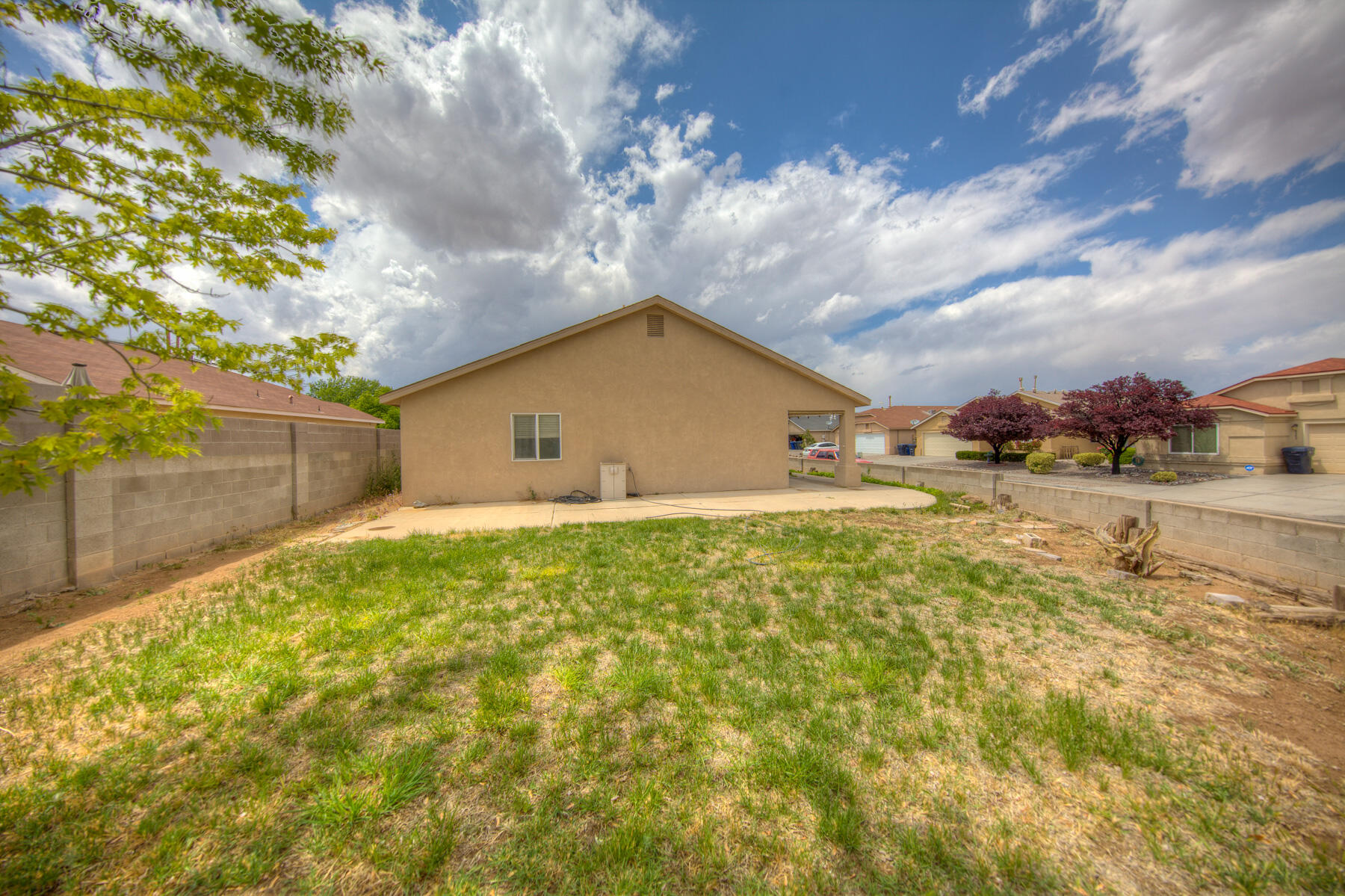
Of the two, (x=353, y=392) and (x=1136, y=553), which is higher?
(x=353, y=392)

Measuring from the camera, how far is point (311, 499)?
32.9ft

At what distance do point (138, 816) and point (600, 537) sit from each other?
5.70 metres

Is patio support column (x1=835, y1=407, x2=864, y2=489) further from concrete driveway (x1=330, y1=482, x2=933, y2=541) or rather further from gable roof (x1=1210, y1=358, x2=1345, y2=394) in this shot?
gable roof (x1=1210, y1=358, x2=1345, y2=394)

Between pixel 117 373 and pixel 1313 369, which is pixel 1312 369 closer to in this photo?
pixel 1313 369

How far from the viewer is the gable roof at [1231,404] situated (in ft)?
63.3

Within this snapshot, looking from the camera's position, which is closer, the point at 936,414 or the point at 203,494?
the point at 203,494

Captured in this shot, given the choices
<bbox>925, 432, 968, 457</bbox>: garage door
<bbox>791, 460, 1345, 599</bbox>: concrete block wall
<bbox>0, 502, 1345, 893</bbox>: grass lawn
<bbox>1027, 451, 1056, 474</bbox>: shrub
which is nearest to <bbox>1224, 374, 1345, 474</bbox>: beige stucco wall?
<bbox>1027, 451, 1056, 474</bbox>: shrub

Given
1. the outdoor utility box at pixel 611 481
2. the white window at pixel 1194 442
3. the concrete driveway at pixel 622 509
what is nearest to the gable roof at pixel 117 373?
the concrete driveway at pixel 622 509

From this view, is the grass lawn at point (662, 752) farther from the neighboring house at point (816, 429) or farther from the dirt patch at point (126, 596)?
the neighboring house at point (816, 429)

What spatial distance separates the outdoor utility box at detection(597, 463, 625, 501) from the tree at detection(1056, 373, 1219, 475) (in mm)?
21770

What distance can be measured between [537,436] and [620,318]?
3.80m

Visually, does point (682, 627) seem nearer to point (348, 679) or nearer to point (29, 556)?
point (348, 679)

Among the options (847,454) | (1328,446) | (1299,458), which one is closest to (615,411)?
(847,454)

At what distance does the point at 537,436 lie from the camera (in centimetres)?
1180
